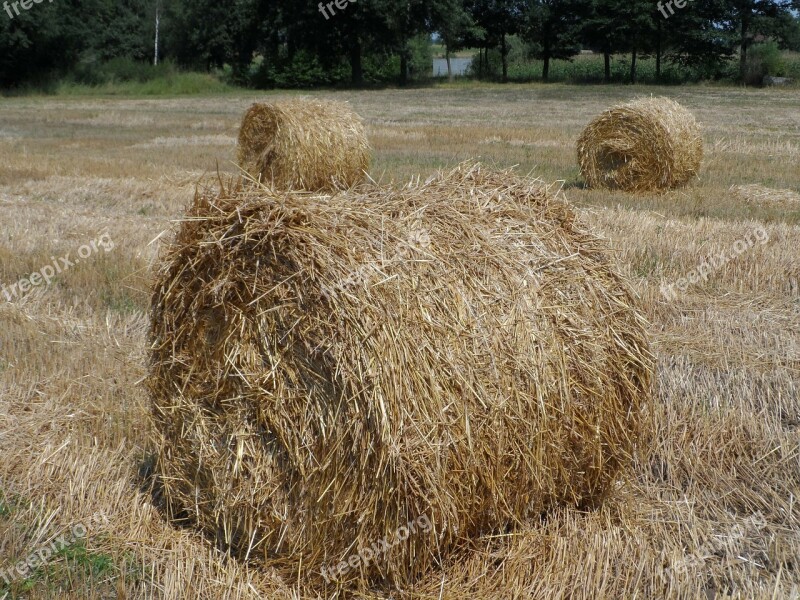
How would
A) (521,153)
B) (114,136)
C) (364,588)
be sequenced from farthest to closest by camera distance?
(114,136) < (521,153) < (364,588)

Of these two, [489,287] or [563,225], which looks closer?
[489,287]

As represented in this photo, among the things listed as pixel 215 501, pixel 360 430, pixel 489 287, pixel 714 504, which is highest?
pixel 489 287

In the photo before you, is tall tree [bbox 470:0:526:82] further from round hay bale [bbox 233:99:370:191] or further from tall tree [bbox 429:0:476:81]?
round hay bale [bbox 233:99:370:191]

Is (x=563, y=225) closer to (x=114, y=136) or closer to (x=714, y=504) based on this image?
(x=714, y=504)

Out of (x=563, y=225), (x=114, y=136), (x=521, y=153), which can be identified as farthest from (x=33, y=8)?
(x=563, y=225)

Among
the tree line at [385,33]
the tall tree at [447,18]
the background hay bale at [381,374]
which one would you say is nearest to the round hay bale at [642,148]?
the background hay bale at [381,374]

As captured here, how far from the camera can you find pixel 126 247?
879cm

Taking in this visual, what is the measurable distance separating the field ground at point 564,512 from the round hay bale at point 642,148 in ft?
2.03

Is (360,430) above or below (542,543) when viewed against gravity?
above

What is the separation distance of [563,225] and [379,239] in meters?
1.20

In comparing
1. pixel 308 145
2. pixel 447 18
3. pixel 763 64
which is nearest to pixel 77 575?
pixel 308 145

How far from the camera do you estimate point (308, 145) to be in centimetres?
1277

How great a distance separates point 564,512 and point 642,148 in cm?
976

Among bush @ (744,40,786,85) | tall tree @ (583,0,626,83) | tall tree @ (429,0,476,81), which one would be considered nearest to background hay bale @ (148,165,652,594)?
bush @ (744,40,786,85)
